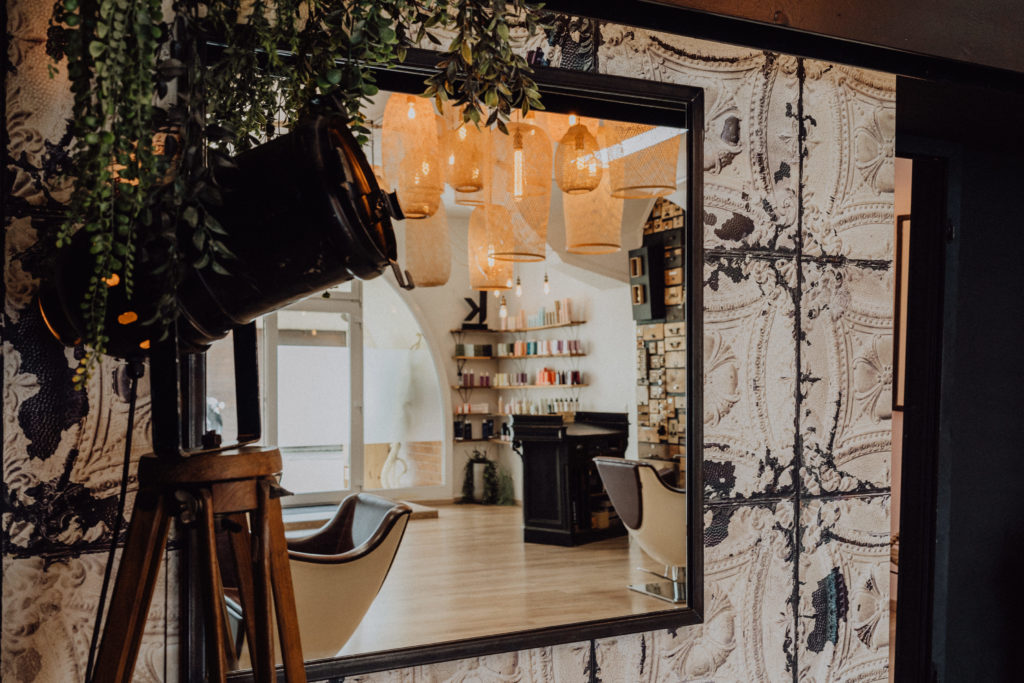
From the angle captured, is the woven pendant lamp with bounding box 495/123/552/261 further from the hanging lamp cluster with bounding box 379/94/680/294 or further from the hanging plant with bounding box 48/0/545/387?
the hanging plant with bounding box 48/0/545/387

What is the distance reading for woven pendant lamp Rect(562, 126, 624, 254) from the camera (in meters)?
2.46

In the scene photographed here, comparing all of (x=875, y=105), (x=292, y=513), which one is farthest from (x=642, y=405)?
(x=875, y=105)

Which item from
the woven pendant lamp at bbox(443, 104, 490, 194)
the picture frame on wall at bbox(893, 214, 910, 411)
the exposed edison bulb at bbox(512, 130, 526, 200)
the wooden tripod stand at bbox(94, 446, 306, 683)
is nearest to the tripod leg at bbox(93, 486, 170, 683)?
the wooden tripod stand at bbox(94, 446, 306, 683)

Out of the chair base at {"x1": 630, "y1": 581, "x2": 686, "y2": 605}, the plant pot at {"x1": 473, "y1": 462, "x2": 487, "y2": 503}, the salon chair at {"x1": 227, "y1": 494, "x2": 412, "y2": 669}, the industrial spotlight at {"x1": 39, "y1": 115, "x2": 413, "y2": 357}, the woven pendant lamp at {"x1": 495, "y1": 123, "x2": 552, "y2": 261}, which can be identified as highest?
the woven pendant lamp at {"x1": 495, "y1": 123, "x2": 552, "y2": 261}

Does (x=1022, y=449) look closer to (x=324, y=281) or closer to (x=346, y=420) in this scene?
(x=346, y=420)

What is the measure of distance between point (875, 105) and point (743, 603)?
162 centimetres

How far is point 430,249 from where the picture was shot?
94.6 inches

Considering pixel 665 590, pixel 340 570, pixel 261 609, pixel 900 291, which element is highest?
pixel 900 291

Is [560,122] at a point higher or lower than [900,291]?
higher

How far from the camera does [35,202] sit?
1.81 m

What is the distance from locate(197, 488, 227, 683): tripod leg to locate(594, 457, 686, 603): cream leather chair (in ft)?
4.19

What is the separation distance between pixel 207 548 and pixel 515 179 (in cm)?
152

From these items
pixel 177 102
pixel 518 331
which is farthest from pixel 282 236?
pixel 518 331

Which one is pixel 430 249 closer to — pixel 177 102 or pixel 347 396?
pixel 347 396
